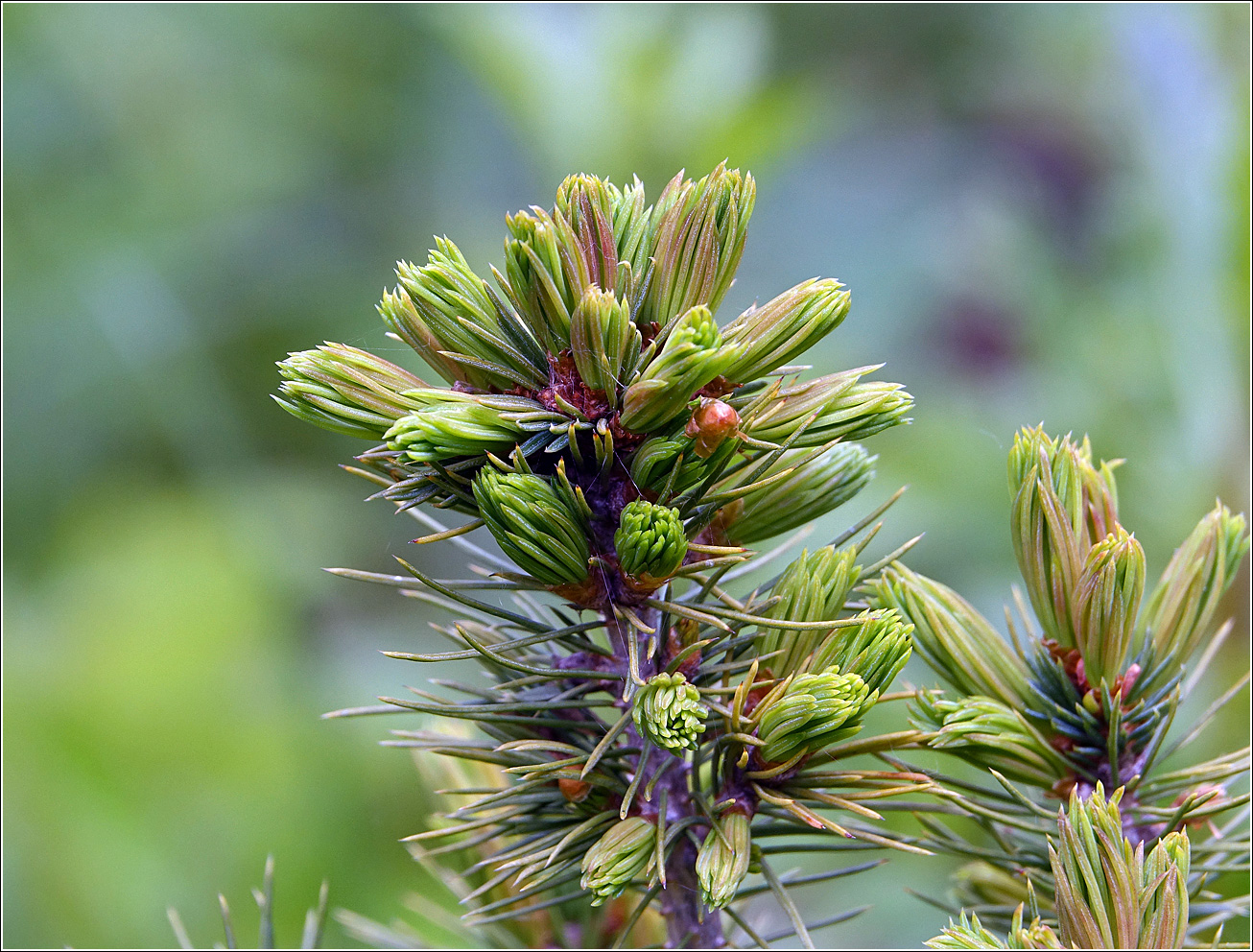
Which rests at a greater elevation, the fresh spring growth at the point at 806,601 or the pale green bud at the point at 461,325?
the pale green bud at the point at 461,325

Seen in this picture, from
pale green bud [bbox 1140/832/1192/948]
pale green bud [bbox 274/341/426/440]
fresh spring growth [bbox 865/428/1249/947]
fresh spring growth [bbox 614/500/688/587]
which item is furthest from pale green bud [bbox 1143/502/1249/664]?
pale green bud [bbox 274/341/426/440]

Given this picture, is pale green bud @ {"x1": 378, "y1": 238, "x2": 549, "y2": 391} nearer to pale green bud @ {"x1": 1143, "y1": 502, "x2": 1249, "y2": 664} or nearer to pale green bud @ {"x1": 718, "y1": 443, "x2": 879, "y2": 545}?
pale green bud @ {"x1": 718, "y1": 443, "x2": 879, "y2": 545}

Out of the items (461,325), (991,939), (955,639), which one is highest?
(461,325)

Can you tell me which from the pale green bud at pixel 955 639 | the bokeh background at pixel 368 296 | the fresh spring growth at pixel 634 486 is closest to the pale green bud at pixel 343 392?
the fresh spring growth at pixel 634 486

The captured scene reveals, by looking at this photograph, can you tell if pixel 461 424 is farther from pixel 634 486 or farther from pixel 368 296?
pixel 368 296

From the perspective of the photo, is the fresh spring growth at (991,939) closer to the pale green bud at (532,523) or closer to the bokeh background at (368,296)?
the pale green bud at (532,523)

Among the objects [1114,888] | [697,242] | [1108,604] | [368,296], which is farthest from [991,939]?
[368,296]
